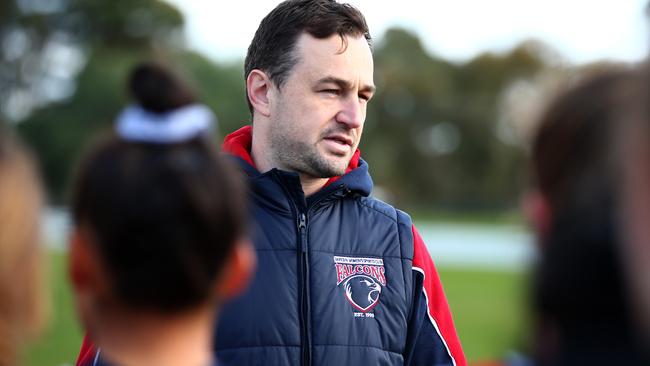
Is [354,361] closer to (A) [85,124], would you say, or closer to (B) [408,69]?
(A) [85,124]

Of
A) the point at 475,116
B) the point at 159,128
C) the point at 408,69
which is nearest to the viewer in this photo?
the point at 159,128

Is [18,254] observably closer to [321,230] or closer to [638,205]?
[638,205]

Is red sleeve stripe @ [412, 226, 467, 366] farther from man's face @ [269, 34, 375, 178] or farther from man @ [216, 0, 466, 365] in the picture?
man's face @ [269, 34, 375, 178]

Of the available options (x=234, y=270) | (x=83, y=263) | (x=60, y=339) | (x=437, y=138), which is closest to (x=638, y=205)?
(x=234, y=270)

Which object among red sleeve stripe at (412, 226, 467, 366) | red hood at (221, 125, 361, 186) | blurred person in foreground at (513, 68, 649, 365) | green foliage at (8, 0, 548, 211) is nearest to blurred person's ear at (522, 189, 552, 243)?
blurred person in foreground at (513, 68, 649, 365)

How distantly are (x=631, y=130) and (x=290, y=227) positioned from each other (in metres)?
1.44

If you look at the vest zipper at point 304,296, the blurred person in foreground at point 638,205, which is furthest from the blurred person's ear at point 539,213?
the vest zipper at point 304,296

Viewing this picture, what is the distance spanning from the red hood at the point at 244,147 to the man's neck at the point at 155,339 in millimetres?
1399

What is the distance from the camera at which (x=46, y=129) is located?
121 ft

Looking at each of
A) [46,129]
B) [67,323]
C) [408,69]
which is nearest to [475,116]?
[408,69]

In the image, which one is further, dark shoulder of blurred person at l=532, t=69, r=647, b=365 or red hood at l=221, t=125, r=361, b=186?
red hood at l=221, t=125, r=361, b=186

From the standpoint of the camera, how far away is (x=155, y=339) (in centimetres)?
147

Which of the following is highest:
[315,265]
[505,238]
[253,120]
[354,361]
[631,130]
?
[631,130]

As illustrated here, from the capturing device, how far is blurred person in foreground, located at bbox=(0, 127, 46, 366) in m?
1.46
